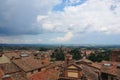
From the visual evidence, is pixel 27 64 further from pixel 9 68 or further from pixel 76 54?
pixel 76 54

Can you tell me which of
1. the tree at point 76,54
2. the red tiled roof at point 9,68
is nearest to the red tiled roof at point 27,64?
the red tiled roof at point 9,68

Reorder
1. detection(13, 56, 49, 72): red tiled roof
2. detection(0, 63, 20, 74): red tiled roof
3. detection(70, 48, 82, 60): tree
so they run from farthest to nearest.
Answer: detection(70, 48, 82, 60): tree < detection(13, 56, 49, 72): red tiled roof < detection(0, 63, 20, 74): red tiled roof

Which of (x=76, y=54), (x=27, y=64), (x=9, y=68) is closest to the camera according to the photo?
(x=9, y=68)

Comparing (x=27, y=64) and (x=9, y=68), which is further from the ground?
(x=27, y=64)

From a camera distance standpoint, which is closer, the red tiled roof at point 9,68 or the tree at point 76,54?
the red tiled roof at point 9,68

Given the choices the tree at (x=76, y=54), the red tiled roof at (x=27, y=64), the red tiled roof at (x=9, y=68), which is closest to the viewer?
the red tiled roof at (x=9, y=68)

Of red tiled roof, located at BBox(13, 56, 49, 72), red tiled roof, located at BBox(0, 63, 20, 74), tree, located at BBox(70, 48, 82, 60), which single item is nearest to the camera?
red tiled roof, located at BBox(0, 63, 20, 74)

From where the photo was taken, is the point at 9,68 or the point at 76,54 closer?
the point at 9,68

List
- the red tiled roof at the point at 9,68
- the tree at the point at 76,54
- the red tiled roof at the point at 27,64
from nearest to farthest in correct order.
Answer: the red tiled roof at the point at 9,68 → the red tiled roof at the point at 27,64 → the tree at the point at 76,54

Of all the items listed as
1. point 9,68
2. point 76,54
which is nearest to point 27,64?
point 9,68

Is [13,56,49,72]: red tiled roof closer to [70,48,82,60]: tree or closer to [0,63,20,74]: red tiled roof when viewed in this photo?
[0,63,20,74]: red tiled roof

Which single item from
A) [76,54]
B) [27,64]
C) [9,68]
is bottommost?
[76,54]

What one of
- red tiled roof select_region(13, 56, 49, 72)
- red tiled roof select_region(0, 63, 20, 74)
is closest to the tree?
red tiled roof select_region(13, 56, 49, 72)

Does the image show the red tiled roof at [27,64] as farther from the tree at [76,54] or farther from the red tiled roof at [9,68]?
the tree at [76,54]
